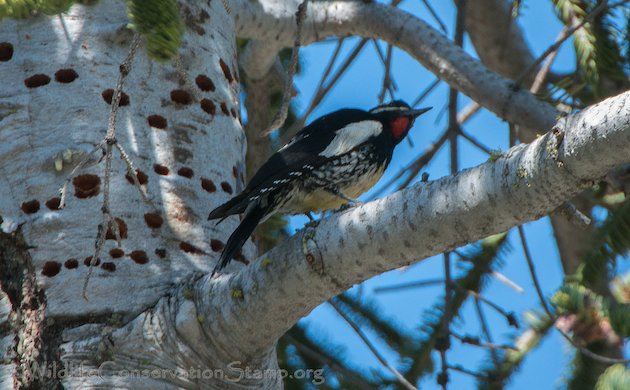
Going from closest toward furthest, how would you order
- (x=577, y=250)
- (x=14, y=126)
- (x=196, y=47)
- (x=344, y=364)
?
(x=14, y=126), (x=196, y=47), (x=344, y=364), (x=577, y=250)

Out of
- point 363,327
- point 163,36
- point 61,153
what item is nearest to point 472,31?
point 363,327

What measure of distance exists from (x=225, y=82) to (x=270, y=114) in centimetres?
131

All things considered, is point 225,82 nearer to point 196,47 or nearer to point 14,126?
point 196,47

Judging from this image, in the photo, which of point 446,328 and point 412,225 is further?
point 446,328

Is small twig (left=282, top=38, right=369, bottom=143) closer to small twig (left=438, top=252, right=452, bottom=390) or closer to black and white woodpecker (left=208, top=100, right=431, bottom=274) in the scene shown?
black and white woodpecker (left=208, top=100, right=431, bottom=274)

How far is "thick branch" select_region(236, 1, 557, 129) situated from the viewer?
366 centimetres

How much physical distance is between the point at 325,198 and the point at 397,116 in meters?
0.82

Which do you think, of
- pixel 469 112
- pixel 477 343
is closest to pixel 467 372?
pixel 477 343

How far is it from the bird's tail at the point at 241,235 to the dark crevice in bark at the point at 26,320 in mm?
522

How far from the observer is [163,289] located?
9.27ft

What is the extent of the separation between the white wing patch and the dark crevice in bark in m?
1.21

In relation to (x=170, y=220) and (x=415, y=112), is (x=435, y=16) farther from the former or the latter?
(x=170, y=220)

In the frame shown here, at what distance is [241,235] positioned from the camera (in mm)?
2961

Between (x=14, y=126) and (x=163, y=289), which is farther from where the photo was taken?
(x=14, y=126)
